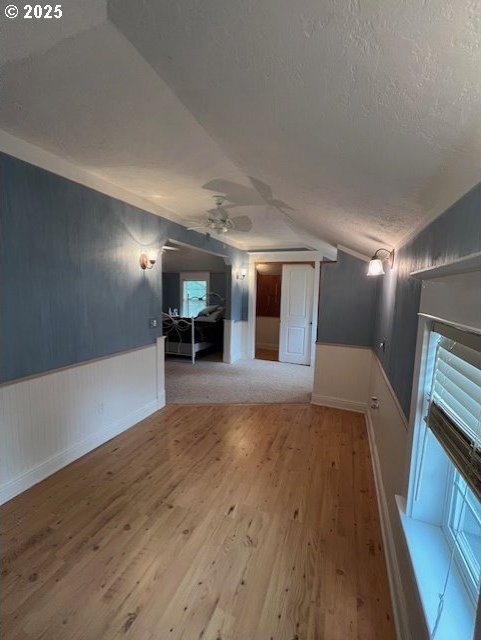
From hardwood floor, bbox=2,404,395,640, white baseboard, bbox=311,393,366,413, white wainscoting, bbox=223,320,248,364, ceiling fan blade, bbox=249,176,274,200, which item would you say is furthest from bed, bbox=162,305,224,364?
ceiling fan blade, bbox=249,176,274,200

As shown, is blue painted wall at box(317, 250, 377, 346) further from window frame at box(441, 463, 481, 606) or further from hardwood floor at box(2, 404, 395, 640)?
window frame at box(441, 463, 481, 606)

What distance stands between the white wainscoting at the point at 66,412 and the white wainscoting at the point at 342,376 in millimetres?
2165

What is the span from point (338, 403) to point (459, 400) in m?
2.95

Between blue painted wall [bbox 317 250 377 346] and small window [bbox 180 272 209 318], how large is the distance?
15.2ft

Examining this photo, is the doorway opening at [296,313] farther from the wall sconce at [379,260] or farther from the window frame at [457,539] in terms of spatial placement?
the window frame at [457,539]

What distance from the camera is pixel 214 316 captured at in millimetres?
6781

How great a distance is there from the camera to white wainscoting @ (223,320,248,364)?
20.1ft

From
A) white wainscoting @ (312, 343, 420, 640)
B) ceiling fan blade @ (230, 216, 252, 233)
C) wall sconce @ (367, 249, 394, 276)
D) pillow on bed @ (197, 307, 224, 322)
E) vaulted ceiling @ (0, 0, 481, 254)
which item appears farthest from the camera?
pillow on bed @ (197, 307, 224, 322)

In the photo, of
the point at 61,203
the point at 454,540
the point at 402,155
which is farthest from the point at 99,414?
the point at 402,155

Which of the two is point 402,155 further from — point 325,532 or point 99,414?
point 99,414

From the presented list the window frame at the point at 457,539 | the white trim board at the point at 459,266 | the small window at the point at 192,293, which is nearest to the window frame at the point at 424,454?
the window frame at the point at 457,539

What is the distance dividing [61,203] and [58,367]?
1.27 meters

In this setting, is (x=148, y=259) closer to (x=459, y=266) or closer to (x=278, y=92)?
(x=278, y=92)

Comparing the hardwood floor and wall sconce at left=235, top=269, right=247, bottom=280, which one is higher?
wall sconce at left=235, top=269, right=247, bottom=280
